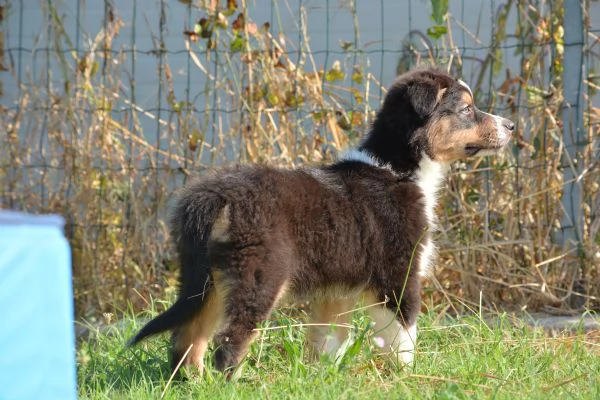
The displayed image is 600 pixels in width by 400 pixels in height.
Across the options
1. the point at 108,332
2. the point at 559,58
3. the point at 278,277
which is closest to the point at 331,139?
the point at 559,58

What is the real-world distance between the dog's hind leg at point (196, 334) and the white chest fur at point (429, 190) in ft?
3.80

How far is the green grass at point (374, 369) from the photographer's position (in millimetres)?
4137

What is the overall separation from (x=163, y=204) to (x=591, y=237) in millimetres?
3072

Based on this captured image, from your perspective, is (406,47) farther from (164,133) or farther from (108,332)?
(108,332)

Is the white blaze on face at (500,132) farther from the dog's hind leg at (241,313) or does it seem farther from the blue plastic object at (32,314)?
the blue plastic object at (32,314)

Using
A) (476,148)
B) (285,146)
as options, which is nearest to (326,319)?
(476,148)

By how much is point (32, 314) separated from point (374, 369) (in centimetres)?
232

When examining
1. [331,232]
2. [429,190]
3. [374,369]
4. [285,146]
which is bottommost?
[374,369]

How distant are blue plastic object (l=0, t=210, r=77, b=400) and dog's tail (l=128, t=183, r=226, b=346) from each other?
1.81 meters

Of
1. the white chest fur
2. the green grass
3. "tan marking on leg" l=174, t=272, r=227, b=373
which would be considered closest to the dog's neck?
the white chest fur

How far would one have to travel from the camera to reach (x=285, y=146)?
6996 mm

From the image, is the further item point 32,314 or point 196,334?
point 196,334

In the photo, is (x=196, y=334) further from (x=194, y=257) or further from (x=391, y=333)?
(x=391, y=333)

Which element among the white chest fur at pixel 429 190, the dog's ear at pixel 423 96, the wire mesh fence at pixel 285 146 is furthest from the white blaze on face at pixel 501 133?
the wire mesh fence at pixel 285 146
